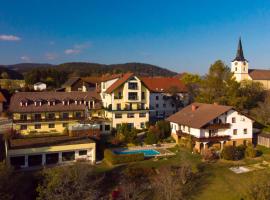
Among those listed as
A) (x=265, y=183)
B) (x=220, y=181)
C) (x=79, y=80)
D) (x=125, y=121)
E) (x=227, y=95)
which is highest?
(x=79, y=80)

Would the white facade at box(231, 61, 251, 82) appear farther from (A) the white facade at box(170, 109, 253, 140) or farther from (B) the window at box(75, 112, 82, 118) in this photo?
(B) the window at box(75, 112, 82, 118)

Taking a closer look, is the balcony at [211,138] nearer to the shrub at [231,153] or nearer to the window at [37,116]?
the shrub at [231,153]

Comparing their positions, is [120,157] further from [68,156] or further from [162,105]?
[162,105]

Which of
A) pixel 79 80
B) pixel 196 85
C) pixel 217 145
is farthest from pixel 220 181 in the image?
pixel 79 80

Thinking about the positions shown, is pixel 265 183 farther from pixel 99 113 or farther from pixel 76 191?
pixel 99 113

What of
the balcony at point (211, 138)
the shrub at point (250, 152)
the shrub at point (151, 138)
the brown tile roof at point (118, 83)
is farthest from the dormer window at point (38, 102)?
the shrub at point (250, 152)

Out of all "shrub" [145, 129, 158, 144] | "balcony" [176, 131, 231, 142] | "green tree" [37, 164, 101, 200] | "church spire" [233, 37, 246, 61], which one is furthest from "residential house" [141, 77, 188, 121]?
"green tree" [37, 164, 101, 200]
